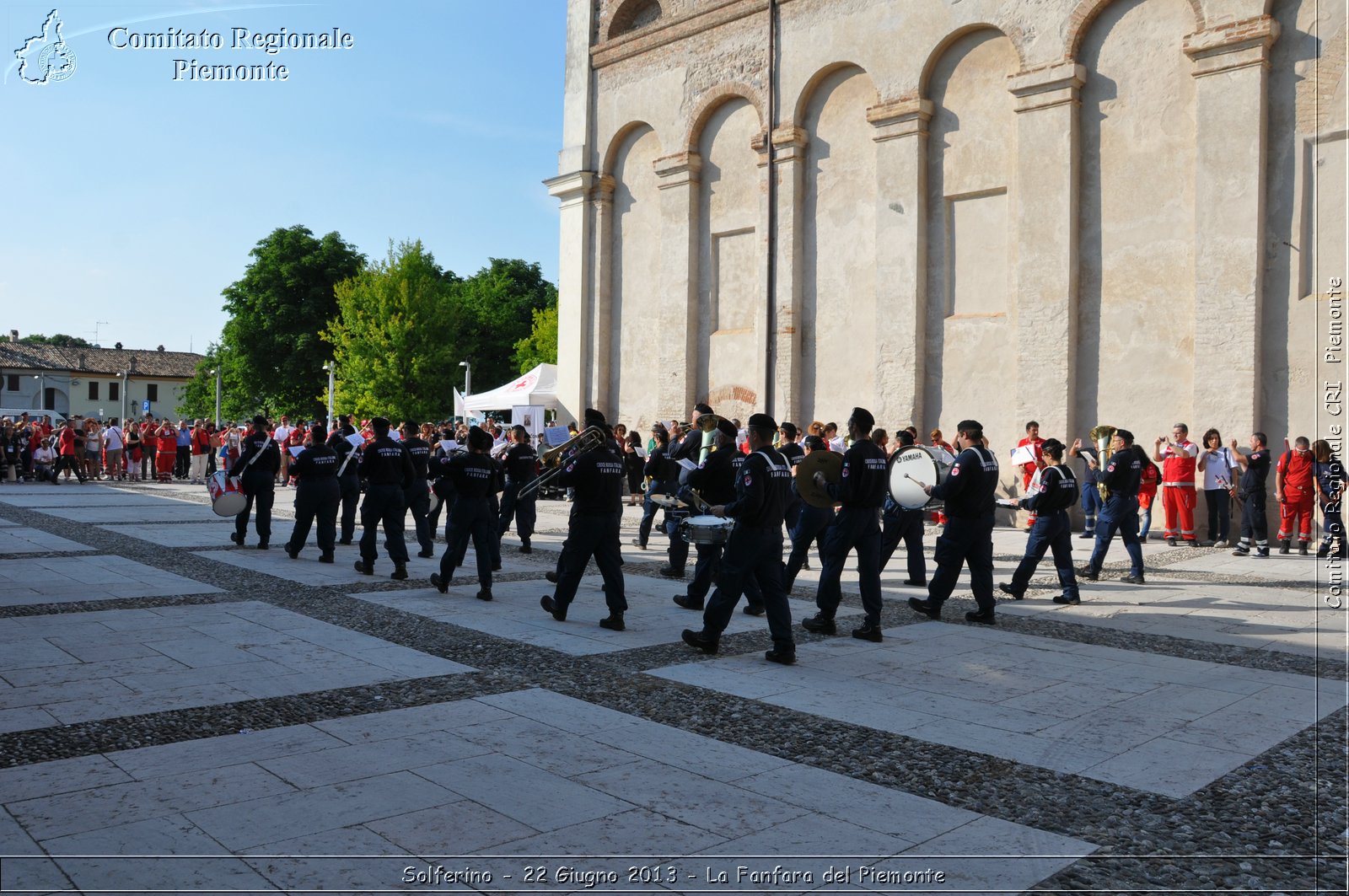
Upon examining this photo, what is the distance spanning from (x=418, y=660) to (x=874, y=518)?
3972 mm

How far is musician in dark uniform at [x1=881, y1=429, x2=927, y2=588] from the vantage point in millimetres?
11328

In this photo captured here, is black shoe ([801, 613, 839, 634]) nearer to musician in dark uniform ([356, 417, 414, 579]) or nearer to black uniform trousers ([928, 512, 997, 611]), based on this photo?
black uniform trousers ([928, 512, 997, 611])

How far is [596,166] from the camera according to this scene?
27.3 meters

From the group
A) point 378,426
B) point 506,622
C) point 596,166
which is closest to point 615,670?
point 506,622

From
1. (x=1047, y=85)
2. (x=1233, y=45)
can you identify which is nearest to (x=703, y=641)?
(x=1233, y=45)

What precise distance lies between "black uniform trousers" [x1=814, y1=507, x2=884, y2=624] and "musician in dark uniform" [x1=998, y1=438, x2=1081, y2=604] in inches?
94.2

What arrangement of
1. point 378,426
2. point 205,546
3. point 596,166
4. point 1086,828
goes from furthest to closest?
point 596,166
point 205,546
point 378,426
point 1086,828

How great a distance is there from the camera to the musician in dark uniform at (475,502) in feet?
33.7

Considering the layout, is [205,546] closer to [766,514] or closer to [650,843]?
[766,514]

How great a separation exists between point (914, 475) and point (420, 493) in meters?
6.29

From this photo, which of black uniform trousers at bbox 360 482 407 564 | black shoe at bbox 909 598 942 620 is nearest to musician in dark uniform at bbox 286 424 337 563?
black uniform trousers at bbox 360 482 407 564

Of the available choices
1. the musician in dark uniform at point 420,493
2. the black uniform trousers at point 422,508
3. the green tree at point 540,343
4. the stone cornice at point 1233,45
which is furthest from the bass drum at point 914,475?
the green tree at point 540,343

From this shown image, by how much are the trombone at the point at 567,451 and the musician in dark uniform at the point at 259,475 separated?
502 cm

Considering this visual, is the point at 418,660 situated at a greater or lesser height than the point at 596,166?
lesser
